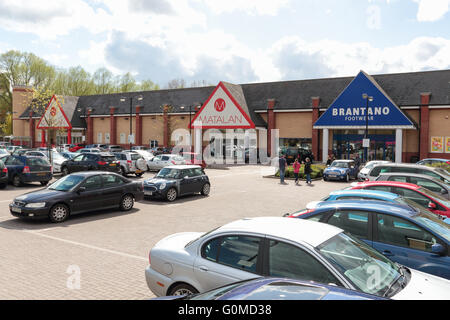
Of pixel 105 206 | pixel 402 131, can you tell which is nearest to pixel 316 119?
pixel 402 131

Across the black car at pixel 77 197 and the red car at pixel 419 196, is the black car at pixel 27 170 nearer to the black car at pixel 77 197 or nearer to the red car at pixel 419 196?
the black car at pixel 77 197

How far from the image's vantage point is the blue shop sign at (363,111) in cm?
3303

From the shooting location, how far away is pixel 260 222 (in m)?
5.16

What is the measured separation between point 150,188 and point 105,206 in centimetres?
289

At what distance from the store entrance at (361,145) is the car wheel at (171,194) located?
2545cm

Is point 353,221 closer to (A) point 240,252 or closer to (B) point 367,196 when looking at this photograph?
(B) point 367,196

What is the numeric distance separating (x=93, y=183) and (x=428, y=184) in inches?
429

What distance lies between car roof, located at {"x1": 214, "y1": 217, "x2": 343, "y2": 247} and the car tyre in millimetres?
8162

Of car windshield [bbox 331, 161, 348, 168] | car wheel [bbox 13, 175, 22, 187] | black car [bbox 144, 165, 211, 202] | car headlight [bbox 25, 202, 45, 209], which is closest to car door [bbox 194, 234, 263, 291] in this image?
car headlight [bbox 25, 202, 45, 209]

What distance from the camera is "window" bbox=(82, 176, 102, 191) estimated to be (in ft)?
41.3

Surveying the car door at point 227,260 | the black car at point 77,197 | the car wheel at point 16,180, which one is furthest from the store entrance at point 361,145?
the car door at point 227,260

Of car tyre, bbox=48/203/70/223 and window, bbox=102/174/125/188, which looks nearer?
car tyre, bbox=48/203/70/223

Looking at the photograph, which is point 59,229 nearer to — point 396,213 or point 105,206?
point 105,206

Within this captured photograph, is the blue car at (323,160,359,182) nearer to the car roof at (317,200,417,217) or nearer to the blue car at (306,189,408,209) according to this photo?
the blue car at (306,189,408,209)
